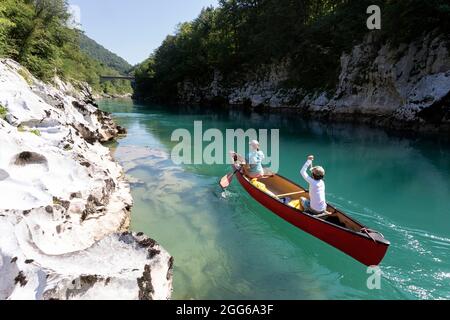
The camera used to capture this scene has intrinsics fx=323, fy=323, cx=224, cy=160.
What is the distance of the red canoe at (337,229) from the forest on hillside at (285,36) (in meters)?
17.6

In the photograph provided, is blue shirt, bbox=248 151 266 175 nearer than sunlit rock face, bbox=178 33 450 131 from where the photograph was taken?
Yes

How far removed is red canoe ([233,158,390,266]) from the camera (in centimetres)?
596

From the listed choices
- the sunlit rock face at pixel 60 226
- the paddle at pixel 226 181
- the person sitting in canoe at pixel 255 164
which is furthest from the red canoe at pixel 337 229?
the sunlit rock face at pixel 60 226

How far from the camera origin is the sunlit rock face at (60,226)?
365 centimetres

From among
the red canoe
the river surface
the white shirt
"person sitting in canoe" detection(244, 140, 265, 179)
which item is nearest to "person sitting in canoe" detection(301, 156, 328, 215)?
the white shirt

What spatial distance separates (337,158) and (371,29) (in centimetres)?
1800

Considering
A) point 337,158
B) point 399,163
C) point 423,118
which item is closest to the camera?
point 399,163

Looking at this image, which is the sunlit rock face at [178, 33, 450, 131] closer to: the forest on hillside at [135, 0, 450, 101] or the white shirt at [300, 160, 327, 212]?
the forest on hillside at [135, 0, 450, 101]

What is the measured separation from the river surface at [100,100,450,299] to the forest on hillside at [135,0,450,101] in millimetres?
11466
